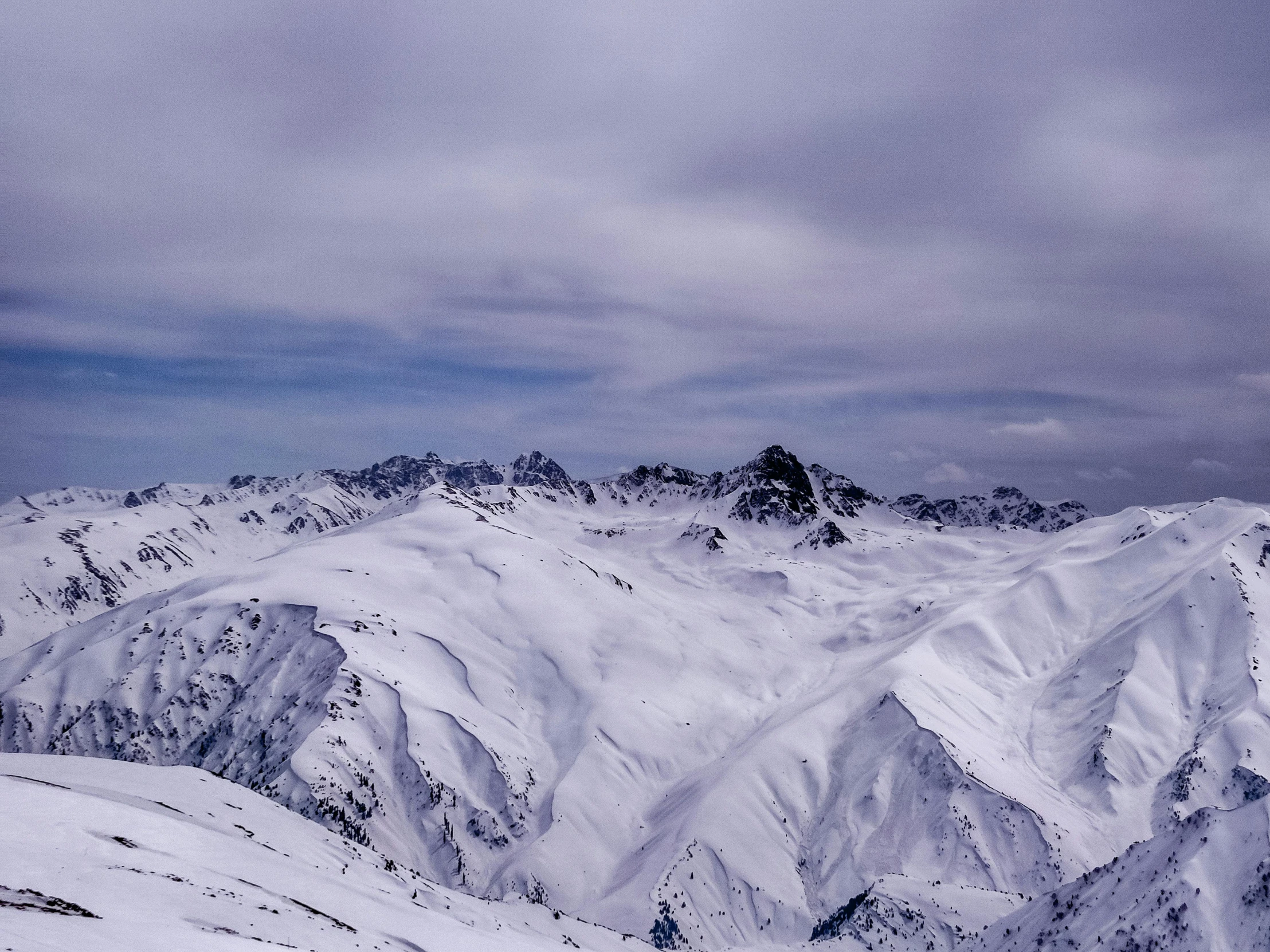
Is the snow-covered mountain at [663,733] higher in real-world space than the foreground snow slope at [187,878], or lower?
lower

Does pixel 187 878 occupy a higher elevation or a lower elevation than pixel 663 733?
higher

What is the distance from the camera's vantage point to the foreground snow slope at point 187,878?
2392cm

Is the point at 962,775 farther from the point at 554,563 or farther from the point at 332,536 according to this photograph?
the point at 332,536

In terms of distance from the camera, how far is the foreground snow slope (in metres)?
23.9

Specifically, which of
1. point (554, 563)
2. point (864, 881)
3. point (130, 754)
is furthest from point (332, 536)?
point (864, 881)

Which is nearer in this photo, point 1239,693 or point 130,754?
point 130,754

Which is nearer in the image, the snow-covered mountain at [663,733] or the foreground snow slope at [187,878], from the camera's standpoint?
the foreground snow slope at [187,878]

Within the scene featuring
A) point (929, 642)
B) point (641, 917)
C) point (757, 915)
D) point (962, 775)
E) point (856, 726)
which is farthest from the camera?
point (929, 642)

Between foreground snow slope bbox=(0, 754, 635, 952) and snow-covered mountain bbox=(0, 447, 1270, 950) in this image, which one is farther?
snow-covered mountain bbox=(0, 447, 1270, 950)

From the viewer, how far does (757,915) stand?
9156 cm

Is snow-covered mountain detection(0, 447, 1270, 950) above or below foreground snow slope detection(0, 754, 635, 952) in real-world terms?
below

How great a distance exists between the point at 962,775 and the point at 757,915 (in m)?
33.8

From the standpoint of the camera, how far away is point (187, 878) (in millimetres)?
30828

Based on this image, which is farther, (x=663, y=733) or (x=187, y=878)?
(x=663, y=733)
